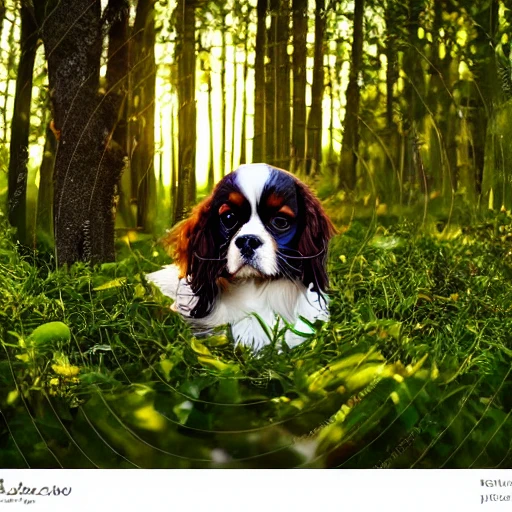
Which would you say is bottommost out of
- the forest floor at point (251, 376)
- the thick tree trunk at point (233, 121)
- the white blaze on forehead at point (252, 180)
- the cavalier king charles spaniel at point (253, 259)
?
the forest floor at point (251, 376)

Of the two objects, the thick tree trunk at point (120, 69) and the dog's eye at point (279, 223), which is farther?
the thick tree trunk at point (120, 69)

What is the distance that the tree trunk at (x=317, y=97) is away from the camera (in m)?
1.81

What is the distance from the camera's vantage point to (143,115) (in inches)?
71.6

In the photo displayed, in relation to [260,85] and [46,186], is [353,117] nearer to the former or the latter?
[260,85]

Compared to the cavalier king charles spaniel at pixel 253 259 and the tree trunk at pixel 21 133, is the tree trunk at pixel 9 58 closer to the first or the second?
the tree trunk at pixel 21 133

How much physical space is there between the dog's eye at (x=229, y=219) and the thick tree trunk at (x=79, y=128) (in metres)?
0.26

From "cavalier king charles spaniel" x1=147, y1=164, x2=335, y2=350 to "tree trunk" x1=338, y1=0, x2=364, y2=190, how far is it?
11cm

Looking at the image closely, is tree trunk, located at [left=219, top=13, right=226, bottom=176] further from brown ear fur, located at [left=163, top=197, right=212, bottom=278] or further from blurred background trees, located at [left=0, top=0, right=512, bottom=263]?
brown ear fur, located at [left=163, top=197, right=212, bottom=278]

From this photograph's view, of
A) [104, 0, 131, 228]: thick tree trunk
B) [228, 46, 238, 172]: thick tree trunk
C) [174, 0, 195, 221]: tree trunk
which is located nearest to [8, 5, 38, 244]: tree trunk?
[104, 0, 131, 228]: thick tree trunk

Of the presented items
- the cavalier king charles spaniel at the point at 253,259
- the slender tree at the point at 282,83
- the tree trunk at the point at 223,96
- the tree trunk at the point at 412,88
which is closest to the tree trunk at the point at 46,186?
the cavalier king charles spaniel at the point at 253,259

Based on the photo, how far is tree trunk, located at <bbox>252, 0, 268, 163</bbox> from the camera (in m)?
1.80

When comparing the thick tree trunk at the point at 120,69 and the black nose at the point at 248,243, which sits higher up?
the thick tree trunk at the point at 120,69
